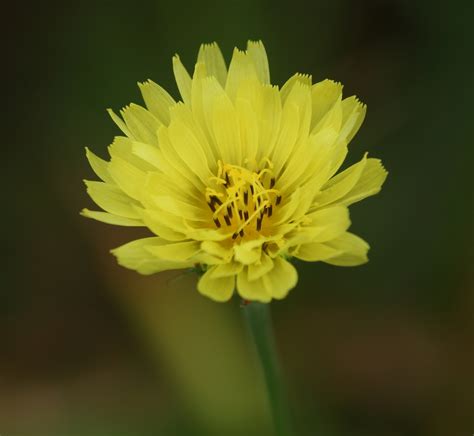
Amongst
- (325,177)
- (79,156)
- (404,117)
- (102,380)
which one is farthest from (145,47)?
(325,177)

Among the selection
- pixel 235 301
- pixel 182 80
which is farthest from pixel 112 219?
pixel 235 301

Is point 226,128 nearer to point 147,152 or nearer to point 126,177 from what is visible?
point 147,152

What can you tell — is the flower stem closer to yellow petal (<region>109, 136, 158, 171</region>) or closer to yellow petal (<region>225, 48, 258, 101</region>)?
yellow petal (<region>109, 136, 158, 171</region>)

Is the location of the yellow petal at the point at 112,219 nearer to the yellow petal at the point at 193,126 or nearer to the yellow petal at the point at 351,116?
the yellow petal at the point at 193,126

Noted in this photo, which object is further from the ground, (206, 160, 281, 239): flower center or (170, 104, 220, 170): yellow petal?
(170, 104, 220, 170): yellow petal

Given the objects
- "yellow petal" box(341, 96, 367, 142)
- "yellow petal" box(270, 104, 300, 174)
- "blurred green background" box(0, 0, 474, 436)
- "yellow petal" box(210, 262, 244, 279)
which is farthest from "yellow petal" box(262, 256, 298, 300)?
"blurred green background" box(0, 0, 474, 436)

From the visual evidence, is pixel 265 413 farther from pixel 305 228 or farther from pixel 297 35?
pixel 297 35

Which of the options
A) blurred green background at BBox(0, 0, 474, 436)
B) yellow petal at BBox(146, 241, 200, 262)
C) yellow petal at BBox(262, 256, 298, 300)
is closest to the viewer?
yellow petal at BBox(262, 256, 298, 300)
